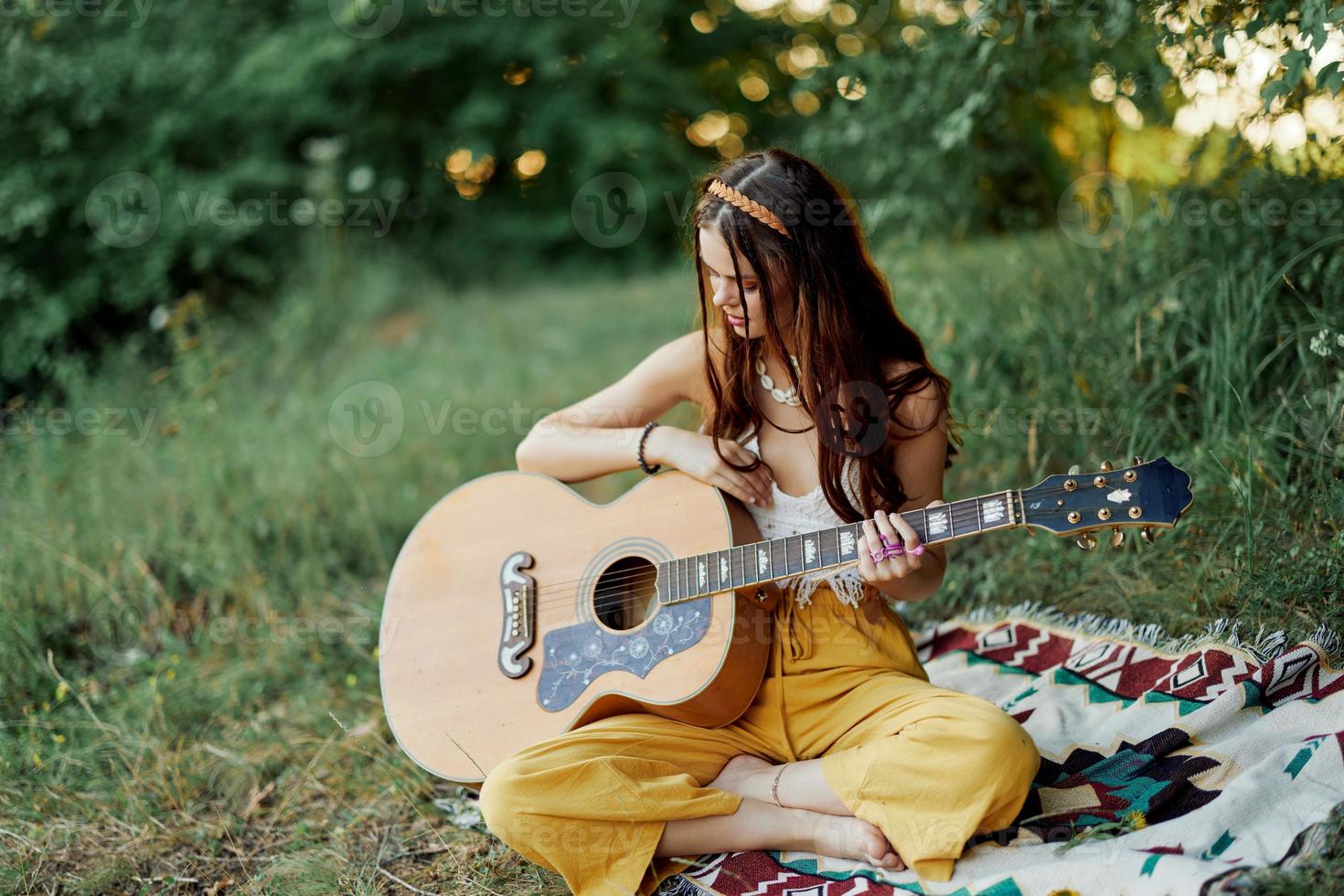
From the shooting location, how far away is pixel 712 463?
7.77 feet

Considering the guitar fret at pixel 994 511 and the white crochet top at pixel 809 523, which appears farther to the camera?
the white crochet top at pixel 809 523

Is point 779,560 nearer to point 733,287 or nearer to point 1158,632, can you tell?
point 733,287

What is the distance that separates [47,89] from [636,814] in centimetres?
574

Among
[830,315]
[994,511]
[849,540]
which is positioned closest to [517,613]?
[849,540]

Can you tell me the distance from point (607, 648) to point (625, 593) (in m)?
0.15

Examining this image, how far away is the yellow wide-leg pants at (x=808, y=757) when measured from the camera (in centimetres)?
198

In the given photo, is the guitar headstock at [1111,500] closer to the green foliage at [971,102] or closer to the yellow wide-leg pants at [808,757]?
the yellow wide-leg pants at [808,757]

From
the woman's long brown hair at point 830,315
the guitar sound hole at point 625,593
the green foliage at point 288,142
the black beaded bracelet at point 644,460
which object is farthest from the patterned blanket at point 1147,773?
the green foliage at point 288,142

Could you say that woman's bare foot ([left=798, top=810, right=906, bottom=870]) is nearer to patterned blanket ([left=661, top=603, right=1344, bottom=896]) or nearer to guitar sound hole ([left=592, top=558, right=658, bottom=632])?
patterned blanket ([left=661, top=603, right=1344, bottom=896])

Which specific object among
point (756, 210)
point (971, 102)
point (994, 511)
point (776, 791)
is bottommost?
point (776, 791)

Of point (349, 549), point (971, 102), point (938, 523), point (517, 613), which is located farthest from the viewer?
point (349, 549)

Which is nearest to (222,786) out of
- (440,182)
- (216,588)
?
(216,588)

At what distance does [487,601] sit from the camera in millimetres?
2527

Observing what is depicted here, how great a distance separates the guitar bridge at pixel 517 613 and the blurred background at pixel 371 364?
1.49 feet
